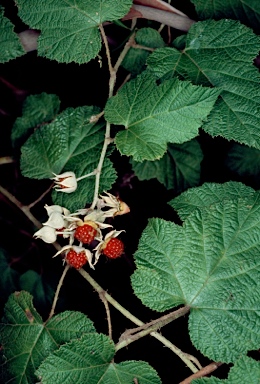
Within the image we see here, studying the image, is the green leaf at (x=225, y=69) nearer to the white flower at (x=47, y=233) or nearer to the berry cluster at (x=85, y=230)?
the berry cluster at (x=85, y=230)

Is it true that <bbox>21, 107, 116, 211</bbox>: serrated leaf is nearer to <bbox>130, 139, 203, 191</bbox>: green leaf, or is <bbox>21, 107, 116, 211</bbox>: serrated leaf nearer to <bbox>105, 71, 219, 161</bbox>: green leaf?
<bbox>105, 71, 219, 161</bbox>: green leaf

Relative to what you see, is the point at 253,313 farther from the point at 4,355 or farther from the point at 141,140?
the point at 4,355

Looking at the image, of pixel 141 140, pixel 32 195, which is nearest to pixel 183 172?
pixel 141 140

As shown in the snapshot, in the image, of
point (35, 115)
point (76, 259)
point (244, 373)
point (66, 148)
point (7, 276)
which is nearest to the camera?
point (244, 373)

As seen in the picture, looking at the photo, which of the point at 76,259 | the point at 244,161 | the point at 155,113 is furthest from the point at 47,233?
the point at 244,161

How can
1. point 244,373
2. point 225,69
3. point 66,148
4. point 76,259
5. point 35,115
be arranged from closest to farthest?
point 244,373
point 76,259
point 225,69
point 66,148
point 35,115

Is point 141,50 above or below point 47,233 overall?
above

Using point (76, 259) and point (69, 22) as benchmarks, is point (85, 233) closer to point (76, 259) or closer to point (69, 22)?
point (76, 259)
